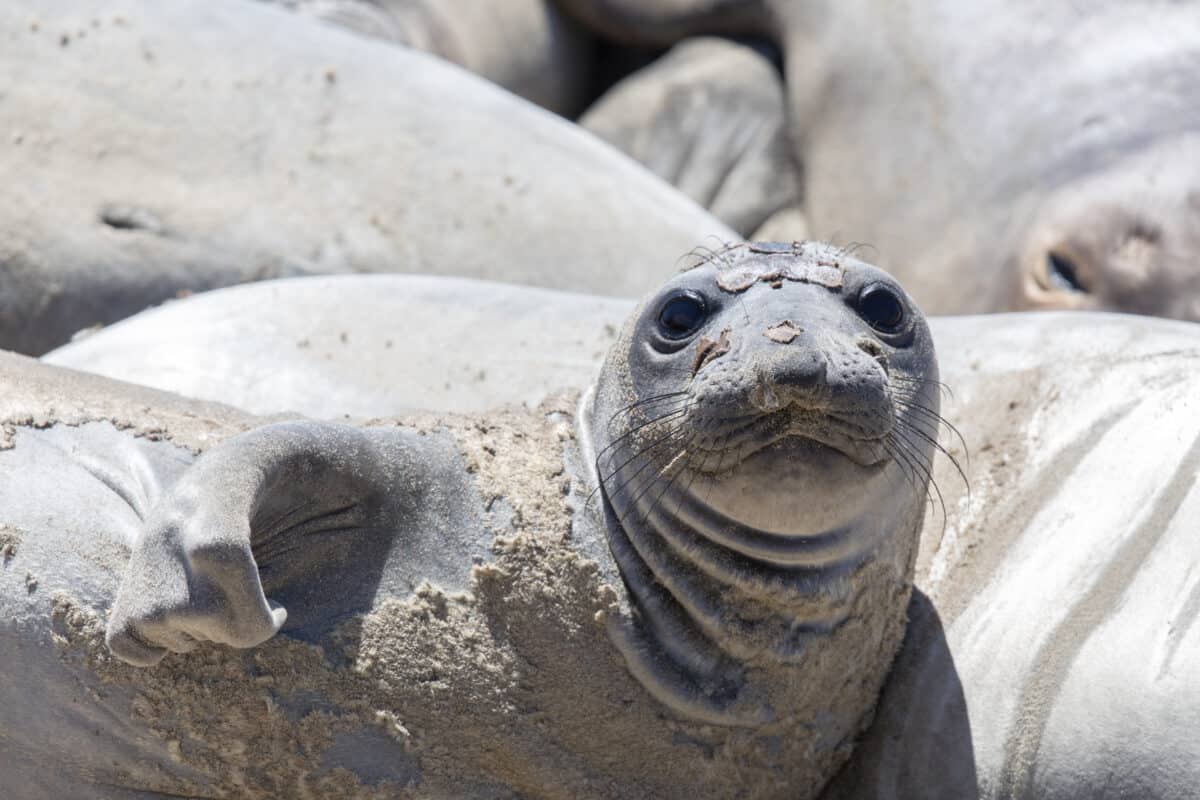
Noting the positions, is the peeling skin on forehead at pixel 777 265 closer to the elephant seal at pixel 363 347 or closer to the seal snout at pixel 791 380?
the seal snout at pixel 791 380

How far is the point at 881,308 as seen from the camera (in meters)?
2.49

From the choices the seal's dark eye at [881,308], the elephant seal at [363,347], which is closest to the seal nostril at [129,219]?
the elephant seal at [363,347]

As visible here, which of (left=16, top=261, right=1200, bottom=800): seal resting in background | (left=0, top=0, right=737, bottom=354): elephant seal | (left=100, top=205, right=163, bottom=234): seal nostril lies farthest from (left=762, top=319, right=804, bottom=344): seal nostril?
(left=100, top=205, right=163, bottom=234): seal nostril

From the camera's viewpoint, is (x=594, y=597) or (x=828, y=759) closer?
(x=594, y=597)

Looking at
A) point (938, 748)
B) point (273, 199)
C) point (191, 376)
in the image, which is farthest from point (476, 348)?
point (938, 748)

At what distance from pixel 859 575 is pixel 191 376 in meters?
1.32

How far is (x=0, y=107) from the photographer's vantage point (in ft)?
12.7

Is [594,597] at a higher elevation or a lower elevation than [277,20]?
higher

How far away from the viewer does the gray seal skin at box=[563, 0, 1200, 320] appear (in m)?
4.32

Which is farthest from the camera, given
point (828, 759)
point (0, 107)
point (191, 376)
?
point (0, 107)

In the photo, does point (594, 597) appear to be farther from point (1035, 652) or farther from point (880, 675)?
point (1035, 652)

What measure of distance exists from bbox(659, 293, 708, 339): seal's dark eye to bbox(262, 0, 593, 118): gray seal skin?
2.75 meters

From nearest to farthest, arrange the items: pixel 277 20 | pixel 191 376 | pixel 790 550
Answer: pixel 790 550 → pixel 191 376 → pixel 277 20

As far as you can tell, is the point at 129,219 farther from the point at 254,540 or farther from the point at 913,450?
the point at 913,450
